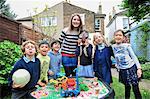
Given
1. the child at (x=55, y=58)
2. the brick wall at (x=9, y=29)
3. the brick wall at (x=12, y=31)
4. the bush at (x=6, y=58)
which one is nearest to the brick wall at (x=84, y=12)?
the brick wall at (x=12, y=31)

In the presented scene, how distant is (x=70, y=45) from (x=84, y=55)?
0.98ft

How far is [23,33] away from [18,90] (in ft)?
26.0

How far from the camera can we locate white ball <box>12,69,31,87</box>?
170 inches

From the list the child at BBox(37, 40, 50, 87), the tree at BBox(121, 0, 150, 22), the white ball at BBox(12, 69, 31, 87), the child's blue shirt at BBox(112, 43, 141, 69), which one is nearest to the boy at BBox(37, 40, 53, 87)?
the child at BBox(37, 40, 50, 87)

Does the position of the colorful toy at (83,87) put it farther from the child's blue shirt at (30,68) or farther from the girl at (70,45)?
the girl at (70,45)

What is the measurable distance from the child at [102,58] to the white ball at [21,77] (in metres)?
1.43

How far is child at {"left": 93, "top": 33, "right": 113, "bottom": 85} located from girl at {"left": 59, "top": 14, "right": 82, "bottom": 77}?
32 centimetres

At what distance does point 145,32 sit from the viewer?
67.7ft

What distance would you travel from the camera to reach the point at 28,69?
4465 millimetres

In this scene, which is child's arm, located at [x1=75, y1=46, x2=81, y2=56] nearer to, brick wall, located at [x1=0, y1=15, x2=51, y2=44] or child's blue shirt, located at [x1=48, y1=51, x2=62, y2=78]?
child's blue shirt, located at [x1=48, y1=51, x2=62, y2=78]

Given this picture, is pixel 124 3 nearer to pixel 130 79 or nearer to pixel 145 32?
pixel 130 79

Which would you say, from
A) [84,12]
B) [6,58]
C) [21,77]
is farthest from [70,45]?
[84,12]

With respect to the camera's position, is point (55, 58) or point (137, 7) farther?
point (137, 7)

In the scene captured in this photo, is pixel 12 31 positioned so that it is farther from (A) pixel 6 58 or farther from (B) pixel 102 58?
(B) pixel 102 58
